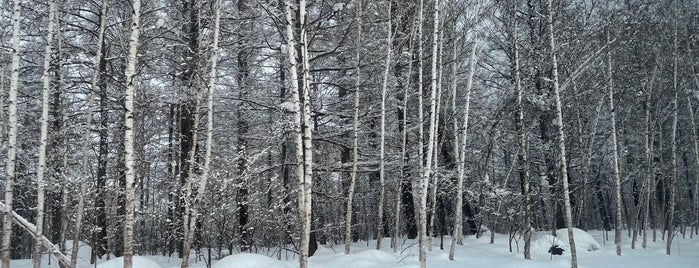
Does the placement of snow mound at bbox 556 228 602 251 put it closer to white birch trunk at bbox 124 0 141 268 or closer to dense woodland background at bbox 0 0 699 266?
dense woodland background at bbox 0 0 699 266

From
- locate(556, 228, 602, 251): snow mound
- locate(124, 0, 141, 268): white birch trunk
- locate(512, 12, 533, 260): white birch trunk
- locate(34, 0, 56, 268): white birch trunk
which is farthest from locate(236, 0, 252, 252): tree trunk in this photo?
locate(556, 228, 602, 251): snow mound

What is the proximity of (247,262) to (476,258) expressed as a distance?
18.1 feet

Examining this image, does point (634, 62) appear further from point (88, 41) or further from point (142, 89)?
point (88, 41)

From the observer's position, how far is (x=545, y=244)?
42.5ft

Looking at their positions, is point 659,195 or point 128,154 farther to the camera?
point 659,195

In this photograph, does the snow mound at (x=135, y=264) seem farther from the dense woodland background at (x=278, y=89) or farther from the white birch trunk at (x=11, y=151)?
the white birch trunk at (x=11, y=151)

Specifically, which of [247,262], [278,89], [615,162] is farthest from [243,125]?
[615,162]

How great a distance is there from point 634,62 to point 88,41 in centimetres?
1633

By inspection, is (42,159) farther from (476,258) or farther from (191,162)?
(476,258)

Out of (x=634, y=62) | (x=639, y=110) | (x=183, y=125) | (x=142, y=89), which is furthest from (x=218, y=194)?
(x=639, y=110)

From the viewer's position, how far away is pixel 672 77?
1485cm

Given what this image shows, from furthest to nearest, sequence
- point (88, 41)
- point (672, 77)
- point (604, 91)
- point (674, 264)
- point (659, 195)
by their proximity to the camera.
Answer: point (659, 195) < point (672, 77) < point (604, 91) < point (88, 41) < point (674, 264)

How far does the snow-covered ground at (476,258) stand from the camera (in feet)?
30.5

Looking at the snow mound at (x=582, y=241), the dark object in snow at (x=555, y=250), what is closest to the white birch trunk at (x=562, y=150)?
the dark object in snow at (x=555, y=250)
